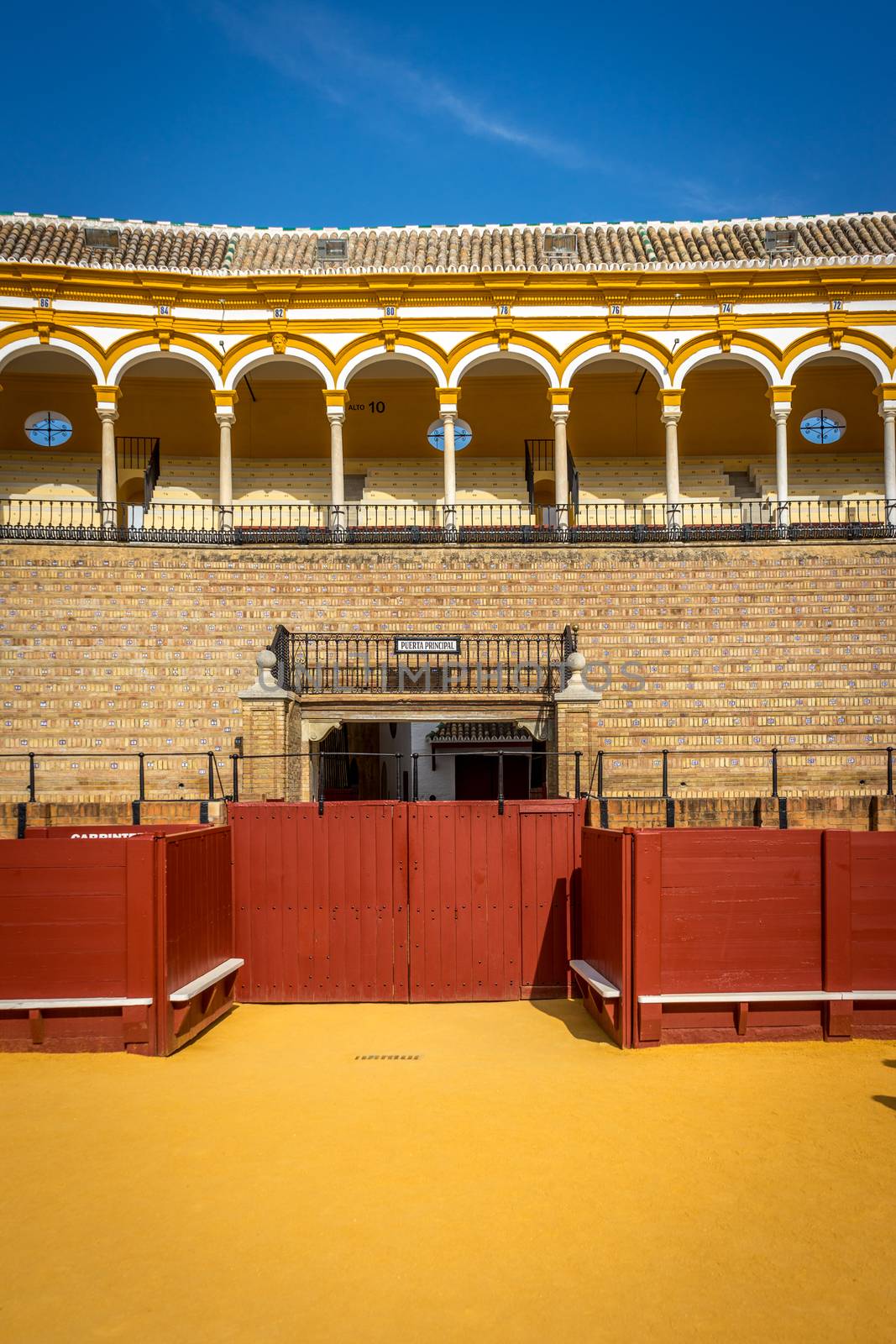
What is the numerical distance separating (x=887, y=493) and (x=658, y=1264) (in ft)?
68.5

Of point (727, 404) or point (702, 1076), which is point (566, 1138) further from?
point (727, 404)

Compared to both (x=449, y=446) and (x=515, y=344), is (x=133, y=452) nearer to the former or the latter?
(x=449, y=446)

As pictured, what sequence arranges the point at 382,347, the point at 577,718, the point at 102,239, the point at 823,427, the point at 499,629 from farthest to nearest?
the point at 823,427
the point at 102,239
the point at 382,347
the point at 499,629
the point at 577,718

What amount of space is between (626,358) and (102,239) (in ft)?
40.5

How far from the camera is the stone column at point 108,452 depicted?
22.7 m

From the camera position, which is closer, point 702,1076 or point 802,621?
point 702,1076

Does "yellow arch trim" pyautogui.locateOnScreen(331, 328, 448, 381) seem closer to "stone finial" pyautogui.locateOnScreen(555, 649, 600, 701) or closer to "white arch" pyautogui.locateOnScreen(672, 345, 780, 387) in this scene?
"white arch" pyautogui.locateOnScreen(672, 345, 780, 387)

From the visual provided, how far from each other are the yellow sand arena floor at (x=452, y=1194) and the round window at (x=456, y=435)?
66.3ft

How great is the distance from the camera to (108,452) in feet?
75.2

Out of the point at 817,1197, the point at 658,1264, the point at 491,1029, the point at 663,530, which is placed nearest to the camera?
the point at 658,1264

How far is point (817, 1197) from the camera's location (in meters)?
5.32

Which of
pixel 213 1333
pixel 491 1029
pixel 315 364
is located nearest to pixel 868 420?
pixel 315 364

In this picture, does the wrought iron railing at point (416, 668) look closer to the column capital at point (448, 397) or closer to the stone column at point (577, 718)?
the stone column at point (577, 718)

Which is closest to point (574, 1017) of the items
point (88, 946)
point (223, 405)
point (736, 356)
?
point (88, 946)
